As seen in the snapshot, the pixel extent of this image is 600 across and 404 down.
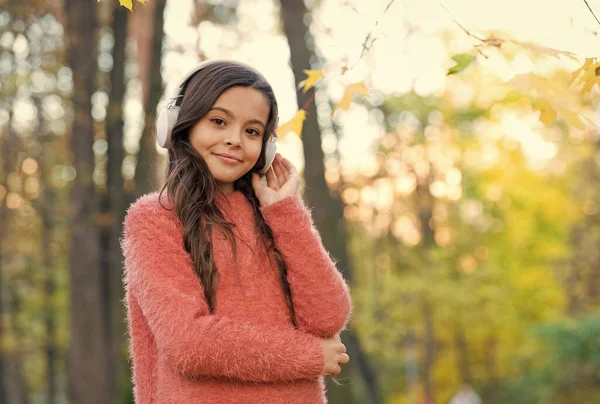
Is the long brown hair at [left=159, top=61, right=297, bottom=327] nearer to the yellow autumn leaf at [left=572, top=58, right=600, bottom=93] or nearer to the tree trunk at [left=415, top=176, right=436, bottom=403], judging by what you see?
the yellow autumn leaf at [left=572, top=58, right=600, bottom=93]

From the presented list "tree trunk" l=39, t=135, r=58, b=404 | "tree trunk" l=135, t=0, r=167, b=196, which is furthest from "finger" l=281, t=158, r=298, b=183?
"tree trunk" l=39, t=135, r=58, b=404

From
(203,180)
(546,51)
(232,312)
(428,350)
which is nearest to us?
(232,312)

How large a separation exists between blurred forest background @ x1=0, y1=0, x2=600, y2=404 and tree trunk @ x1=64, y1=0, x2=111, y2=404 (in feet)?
0.08

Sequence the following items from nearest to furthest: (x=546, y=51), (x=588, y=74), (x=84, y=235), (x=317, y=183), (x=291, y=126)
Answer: (x=546, y=51) → (x=588, y=74) → (x=291, y=126) → (x=317, y=183) → (x=84, y=235)

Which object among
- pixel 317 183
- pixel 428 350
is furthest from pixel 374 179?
pixel 317 183

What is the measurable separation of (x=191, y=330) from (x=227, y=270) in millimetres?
246

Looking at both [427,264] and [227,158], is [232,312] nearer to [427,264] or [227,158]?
[227,158]

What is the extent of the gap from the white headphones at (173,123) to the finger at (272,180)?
0.05 ft

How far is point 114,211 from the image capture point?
10812mm

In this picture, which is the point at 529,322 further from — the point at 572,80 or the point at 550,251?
the point at 572,80

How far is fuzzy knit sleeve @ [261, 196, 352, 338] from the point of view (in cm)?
227

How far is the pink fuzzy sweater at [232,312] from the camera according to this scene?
212cm

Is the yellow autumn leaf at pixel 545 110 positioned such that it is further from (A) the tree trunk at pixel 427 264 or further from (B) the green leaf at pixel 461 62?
(A) the tree trunk at pixel 427 264

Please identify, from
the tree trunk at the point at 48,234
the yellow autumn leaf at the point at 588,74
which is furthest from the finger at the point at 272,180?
the tree trunk at the point at 48,234
